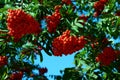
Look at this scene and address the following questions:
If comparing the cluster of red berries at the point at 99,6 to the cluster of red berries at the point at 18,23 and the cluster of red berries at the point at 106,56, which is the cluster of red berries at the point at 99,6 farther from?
the cluster of red berries at the point at 18,23

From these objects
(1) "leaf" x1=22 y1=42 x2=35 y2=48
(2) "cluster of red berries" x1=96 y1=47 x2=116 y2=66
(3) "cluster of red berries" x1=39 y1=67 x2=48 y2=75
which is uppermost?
(1) "leaf" x1=22 y1=42 x2=35 y2=48

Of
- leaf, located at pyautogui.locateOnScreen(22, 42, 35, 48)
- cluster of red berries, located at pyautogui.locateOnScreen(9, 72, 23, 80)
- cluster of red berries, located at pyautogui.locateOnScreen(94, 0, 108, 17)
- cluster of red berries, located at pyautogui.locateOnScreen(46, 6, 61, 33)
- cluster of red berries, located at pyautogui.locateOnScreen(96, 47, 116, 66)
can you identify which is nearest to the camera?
cluster of red berries, located at pyautogui.locateOnScreen(46, 6, 61, 33)

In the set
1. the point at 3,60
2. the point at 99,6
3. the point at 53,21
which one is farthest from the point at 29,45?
the point at 99,6

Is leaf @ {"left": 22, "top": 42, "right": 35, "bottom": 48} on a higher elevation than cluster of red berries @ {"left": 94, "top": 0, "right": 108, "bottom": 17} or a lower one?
lower

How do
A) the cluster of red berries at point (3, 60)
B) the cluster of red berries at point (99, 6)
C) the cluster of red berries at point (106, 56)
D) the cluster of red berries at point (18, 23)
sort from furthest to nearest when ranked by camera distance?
the cluster of red berries at point (99, 6), the cluster of red berries at point (3, 60), the cluster of red berries at point (106, 56), the cluster of red berries at point (18, 23)

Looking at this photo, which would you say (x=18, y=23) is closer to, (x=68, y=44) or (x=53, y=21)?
(x=68, y=44)

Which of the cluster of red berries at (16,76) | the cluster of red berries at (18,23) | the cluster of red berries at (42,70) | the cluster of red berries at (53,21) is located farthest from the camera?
the cluster of red berries at (42,70)

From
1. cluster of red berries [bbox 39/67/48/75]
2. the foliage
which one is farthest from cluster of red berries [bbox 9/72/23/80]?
cluster of red berries [bbox 39/67/48/75]

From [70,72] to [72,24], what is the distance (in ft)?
2.57

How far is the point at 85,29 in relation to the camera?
509 centimetres

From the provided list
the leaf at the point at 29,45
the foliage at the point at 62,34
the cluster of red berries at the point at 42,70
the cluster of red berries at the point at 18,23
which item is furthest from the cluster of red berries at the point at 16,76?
the cluster of red berries at the point at 18,23

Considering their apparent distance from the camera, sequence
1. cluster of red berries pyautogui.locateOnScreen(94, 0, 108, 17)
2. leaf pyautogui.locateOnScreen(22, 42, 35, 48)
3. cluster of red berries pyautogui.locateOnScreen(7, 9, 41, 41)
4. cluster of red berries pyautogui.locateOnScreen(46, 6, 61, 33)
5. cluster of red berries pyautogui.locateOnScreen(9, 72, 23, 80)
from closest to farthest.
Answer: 1. cluster of red berries pyautogui.locateOnScreen(7, 9, 41, 41)
2. cluster of red berries pyautogui.locateOnScreen(46, 6, 61, 33)
3. leaf pyautogui.locateOnScreen(22, 42, 35, 48)
4. cluster of red berries pyautogui.locateOnScreen(9, 72, 23, 80)
5. cluster of red berries pyautogui.locateOnScreen(94, 0, 108, 17)

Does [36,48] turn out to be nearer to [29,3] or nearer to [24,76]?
[29,3]

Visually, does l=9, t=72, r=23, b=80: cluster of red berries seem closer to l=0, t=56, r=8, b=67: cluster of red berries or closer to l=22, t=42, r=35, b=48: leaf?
l=0, t=56, r=8, b=67: cluster of red berries
